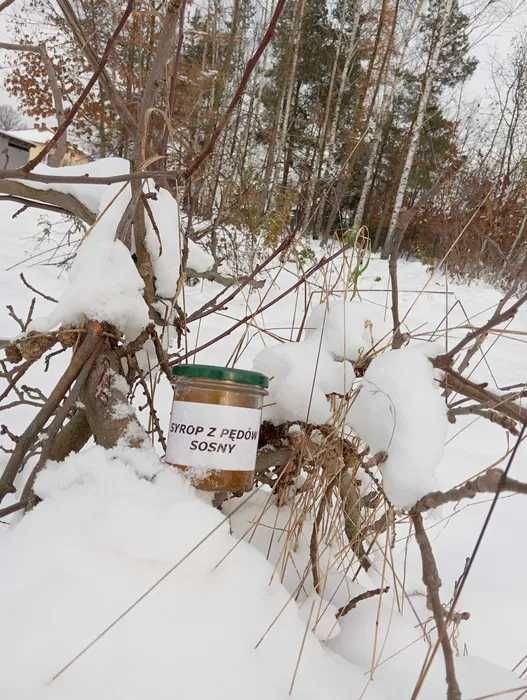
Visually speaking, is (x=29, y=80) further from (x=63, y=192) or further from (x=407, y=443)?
(x=407, y=443)

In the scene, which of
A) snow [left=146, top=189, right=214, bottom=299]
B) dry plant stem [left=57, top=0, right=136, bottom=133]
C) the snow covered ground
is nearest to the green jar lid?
the snow covered ground

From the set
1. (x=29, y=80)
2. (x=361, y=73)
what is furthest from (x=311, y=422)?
(x=361, y=73)

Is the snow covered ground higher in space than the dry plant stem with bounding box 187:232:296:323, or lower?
lower

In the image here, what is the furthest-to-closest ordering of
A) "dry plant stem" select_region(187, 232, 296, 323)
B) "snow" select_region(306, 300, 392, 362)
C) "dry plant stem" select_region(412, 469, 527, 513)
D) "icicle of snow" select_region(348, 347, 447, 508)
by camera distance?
"dry plant stem" select_region(187, 232, 296, 323) < "snow" select_region(306, 300, 392, 362) < "icicle of snow" select_region(348, 347, 447, 508) < "dry plant stem" select_region(412, 469, 527, 513)

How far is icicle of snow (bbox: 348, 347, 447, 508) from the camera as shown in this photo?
0.70 metres

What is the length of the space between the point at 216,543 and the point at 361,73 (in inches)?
479

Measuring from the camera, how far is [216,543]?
67 centimetres

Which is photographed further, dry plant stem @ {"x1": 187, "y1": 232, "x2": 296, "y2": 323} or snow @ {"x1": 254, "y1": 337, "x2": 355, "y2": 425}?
dry plant stem @ {"x1": 187, "y1": 232, "x2": 296, "y2": 323}

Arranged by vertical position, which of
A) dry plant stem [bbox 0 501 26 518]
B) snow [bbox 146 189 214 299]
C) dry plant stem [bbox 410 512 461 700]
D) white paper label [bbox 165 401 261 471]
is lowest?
dry plant stem [bbox 0 501 26 518]

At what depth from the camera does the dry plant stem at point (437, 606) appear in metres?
0.54

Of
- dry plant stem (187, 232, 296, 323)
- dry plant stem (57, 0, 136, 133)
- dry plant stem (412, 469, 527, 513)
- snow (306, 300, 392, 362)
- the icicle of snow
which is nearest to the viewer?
dry plant stem (412, 469, 527, 513)

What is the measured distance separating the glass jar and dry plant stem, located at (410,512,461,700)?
263 millimetres

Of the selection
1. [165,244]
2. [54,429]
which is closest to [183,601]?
[54,429]

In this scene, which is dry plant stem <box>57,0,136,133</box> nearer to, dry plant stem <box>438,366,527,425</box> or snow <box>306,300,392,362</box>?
snow <box>306,300,392,362</box>
